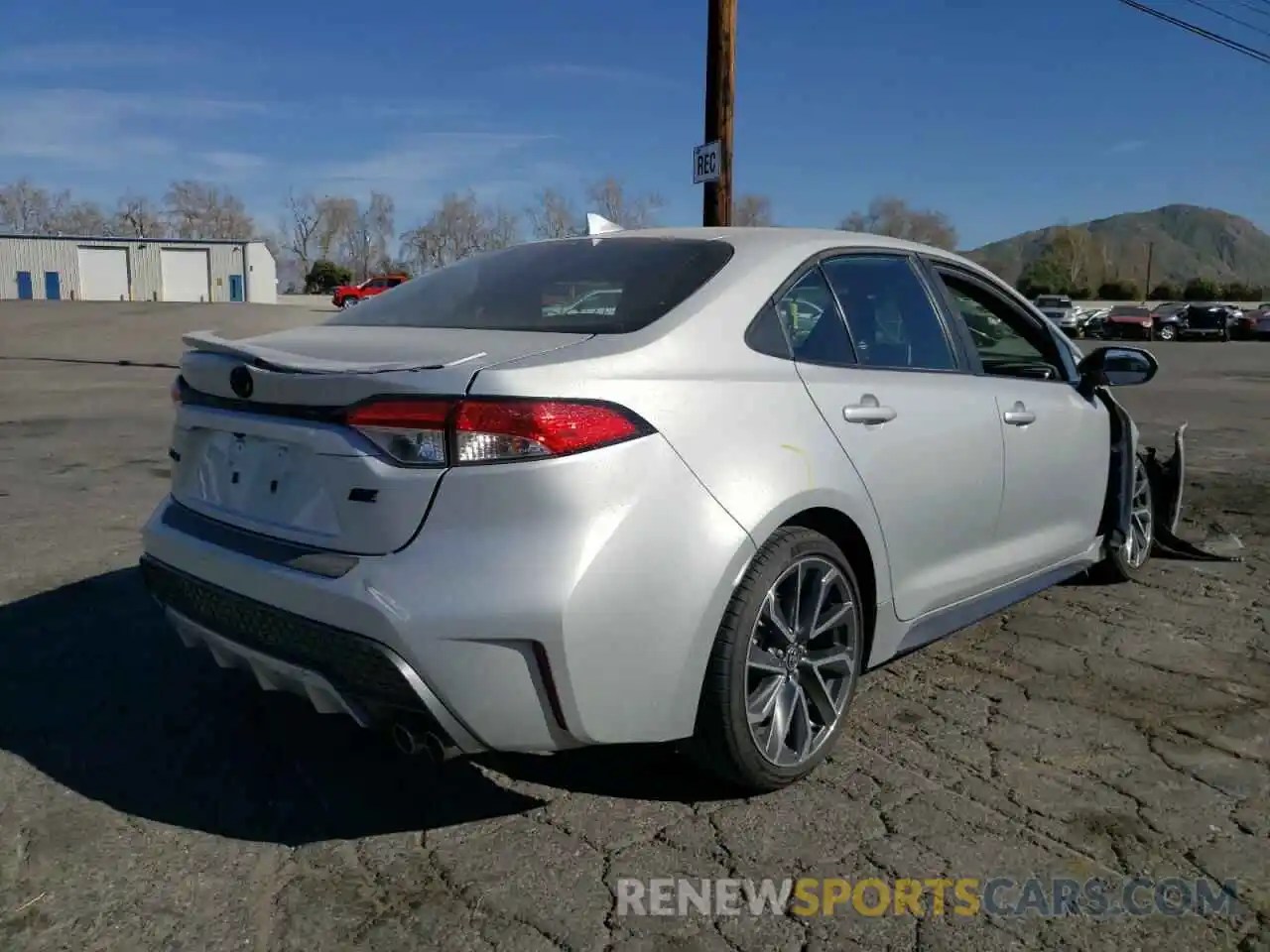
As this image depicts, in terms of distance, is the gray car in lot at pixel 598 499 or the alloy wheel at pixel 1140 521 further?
the alloy wheel at pixel 1140 521

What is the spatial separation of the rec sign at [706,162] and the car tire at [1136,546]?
604 centimetres

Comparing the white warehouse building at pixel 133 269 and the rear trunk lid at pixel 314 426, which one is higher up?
the white warehouse building at pixel 133 269

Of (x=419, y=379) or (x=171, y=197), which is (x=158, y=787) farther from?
(x=171, y=197)

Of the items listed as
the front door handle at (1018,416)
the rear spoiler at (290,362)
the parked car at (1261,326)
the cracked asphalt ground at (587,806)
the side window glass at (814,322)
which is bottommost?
the cracked asphalt ground at (587,806)

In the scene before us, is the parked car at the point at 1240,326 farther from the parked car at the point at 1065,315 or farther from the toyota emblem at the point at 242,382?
the toyota emblem at the point at 242,382

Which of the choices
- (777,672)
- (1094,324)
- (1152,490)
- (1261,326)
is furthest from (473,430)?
(1094,324)

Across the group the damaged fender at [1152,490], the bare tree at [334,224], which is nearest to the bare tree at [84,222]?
the bare tree at [334,224]

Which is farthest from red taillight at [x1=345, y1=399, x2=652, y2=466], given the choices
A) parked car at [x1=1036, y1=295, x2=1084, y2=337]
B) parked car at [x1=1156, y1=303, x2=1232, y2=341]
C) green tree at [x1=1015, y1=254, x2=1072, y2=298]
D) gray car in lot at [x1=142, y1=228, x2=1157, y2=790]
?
green tree at [x1=1015, y1=254, x2=1072, y2=298]

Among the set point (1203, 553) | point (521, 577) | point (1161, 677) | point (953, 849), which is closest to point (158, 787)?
point (521, 577)

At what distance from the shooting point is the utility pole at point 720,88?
1066cm

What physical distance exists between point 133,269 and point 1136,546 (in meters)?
73.2

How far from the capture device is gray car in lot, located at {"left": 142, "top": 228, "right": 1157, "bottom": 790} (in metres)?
2.42

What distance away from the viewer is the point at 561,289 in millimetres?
3213

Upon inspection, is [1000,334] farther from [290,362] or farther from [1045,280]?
[1045,280]
